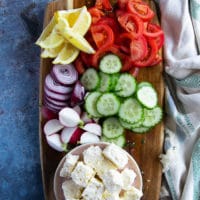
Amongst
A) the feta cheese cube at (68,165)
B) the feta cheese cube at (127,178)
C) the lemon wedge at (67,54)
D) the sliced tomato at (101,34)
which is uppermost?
the sliced tomato at (101,34)

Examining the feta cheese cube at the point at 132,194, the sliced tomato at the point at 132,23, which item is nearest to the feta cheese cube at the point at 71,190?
the feta cheese cube at the point at 132,194

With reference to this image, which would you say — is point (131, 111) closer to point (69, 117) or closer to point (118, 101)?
point (118, 101)

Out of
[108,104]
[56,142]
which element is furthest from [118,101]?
[56,142]

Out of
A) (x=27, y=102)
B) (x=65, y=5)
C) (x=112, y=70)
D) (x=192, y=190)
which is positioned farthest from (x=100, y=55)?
(x=192, y=190)

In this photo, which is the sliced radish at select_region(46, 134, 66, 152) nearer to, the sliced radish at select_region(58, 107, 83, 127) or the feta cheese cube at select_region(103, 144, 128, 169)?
the sliced radish at select_region(58, 107, 83, 127)

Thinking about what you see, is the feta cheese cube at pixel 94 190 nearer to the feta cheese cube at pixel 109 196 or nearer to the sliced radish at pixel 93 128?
the feta cheese cube at pixel 109 196

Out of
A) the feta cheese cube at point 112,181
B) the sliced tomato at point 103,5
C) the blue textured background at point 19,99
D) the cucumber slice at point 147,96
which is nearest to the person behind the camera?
the feta cheese cube at point 112,181

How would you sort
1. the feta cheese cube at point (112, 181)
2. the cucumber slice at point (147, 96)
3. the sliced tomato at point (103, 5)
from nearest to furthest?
the feta cheese cube at point (112, 181) → the cucumber slice at point (147, 96) → the sliced tomato at point (103, 5)

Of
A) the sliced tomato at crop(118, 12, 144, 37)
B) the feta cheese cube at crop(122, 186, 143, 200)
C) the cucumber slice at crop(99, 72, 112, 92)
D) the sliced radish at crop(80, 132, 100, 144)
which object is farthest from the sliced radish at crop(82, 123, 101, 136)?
the sliced tomato at crop(118, 12, 144, 37)
